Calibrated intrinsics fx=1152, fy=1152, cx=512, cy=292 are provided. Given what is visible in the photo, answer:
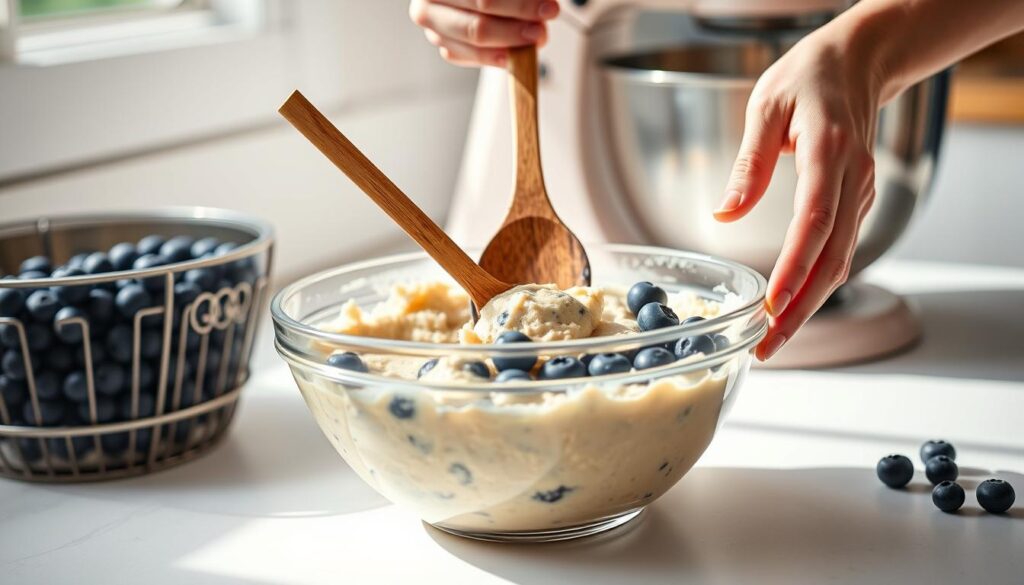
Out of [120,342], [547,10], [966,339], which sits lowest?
[966,339]

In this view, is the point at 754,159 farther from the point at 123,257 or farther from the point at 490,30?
the point at 123,257

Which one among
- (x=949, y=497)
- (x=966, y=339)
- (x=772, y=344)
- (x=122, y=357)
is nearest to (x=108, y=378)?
(x=122, y=357)

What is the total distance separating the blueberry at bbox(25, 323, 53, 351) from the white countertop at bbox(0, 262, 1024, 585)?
11cm

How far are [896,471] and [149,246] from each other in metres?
0.60

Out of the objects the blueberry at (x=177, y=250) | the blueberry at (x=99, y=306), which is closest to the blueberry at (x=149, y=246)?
the blueberry at (x=177, y=250)

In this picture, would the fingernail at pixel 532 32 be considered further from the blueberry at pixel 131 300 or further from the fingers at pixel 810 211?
the blueberry at pixel 131 300

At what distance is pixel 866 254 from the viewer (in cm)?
111

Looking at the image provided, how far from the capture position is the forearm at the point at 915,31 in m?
0.83

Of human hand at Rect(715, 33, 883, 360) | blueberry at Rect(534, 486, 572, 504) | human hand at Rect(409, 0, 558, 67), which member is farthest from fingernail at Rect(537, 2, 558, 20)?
blueberry at Rect(534, 486, 572, 504)

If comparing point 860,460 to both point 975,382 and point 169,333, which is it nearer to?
point 975,382

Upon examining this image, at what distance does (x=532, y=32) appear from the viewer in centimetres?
89

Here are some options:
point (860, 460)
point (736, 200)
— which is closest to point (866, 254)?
point (860, 460)

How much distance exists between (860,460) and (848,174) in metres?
0.22

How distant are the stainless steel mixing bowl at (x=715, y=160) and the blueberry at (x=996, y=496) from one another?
0.38 metres
